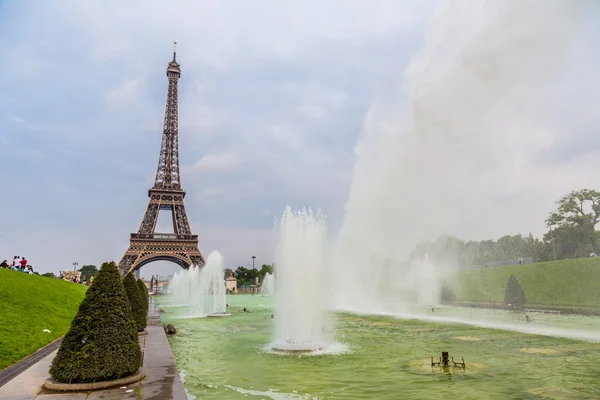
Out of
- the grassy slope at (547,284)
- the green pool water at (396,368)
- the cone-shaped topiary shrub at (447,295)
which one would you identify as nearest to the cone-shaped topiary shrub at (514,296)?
the grassy slope at (547,284)

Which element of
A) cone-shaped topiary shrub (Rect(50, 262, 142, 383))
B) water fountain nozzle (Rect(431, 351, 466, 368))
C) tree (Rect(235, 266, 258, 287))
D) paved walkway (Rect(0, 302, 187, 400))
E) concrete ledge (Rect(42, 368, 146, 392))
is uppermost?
tree (Rect(235, 266, 258, 287))

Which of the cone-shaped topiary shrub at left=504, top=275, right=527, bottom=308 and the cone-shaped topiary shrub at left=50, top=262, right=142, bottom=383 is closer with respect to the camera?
the cone-shaped topiary shrub at left=50, top=262, right=142, bottom=383

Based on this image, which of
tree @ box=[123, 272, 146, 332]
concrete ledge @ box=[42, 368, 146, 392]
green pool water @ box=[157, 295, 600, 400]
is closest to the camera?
concrete ledge @ box=[42, 368, 146, 392]

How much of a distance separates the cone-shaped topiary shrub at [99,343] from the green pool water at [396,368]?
1.94 meters

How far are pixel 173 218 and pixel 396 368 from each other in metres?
74.7

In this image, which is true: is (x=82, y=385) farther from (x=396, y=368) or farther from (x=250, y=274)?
(x=250, y=274)

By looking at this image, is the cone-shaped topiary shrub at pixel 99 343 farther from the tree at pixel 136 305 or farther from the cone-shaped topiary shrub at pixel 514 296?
the cone-shaped topiary shrub at pixel 514 296

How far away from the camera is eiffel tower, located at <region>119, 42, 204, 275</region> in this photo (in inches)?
2918

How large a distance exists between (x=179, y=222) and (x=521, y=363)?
239ft

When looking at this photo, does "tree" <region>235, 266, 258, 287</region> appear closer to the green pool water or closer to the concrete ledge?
the green pool water

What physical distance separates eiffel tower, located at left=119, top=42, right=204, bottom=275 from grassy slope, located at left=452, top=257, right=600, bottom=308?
4602cm

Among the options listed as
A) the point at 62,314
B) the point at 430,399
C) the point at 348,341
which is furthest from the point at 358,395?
the point at 62,314

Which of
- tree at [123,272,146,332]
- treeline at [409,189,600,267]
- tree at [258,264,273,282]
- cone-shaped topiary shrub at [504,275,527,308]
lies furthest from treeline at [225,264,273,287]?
tree at [123,272,146,332]

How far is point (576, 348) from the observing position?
16438mm
